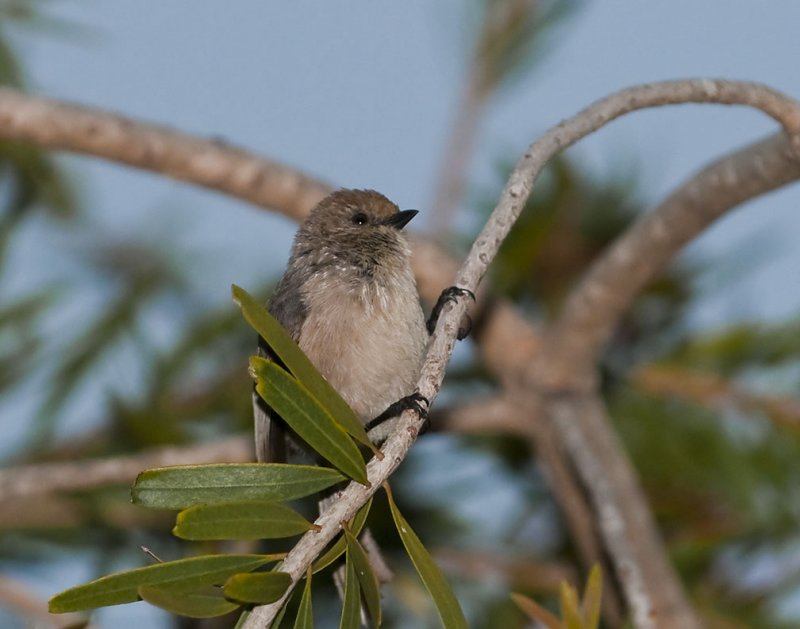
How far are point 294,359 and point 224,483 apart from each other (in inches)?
9.0

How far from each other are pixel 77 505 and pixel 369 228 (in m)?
1.31

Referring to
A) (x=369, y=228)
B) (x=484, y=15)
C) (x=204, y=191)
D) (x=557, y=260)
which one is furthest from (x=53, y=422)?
(x=484, y=15)

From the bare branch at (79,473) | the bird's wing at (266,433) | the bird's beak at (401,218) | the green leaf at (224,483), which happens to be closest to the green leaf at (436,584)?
the green leaf at (224,483)

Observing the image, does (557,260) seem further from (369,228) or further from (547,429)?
(369,228)

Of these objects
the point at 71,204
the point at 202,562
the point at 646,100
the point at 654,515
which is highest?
the point at 71,204

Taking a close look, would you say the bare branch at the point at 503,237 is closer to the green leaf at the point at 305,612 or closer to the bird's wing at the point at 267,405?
the green leaf at the point at 305,612

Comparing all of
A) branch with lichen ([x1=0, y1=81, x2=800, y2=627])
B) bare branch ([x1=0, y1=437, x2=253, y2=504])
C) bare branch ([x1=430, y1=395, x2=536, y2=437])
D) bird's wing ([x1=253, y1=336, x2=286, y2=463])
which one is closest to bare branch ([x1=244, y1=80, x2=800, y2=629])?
branch with lichen ([x1=0, y1=81, x2=800, y2=627])

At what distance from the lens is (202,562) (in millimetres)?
1709

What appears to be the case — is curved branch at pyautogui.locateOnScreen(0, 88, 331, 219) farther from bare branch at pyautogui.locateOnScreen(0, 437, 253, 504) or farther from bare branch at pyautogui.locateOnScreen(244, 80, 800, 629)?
bare branch at pyautogui.locateOnScreen(244, 80, 800, 629)

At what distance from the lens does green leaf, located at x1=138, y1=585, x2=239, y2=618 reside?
1.55 meters

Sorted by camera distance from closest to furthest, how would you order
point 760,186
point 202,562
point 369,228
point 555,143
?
point 202,562 → point 555,143 → point 760,186 → point 369,228

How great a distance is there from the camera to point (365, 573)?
6.08 ft

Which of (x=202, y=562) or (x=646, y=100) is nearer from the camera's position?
(x=202, y=562)

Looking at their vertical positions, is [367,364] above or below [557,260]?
below
